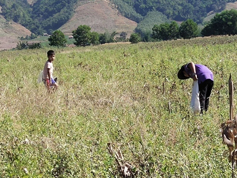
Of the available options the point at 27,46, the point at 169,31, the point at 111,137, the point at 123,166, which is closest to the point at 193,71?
the point at 111,137

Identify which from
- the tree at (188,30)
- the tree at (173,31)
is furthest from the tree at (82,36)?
the tree at (188,30)

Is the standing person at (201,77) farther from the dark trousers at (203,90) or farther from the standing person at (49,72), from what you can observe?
the standing person at (49,72)

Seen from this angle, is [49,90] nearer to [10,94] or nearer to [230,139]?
[10,94]

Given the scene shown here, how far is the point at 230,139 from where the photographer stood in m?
1.41

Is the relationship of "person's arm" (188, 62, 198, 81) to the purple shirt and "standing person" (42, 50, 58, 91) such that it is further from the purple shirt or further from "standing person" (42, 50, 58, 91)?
"standing person" (42, 50, 58, 91)

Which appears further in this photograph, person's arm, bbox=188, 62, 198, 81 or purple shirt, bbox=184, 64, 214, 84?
purple shirt, bbox=184, 64, 214, 84

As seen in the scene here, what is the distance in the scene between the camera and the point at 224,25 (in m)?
72.4

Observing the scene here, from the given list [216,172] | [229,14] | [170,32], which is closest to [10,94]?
[216,172]

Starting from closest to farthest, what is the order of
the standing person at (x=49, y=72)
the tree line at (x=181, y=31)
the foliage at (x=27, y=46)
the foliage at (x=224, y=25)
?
1. the standing person at (x=49, y=72)
2. the foliage at (x=27, y=46)
3. the foliage at (x=224, y=25)
4. the tree line at (x=181, y=31)

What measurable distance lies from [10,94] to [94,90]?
1.83 m

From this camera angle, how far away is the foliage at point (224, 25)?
235 ft

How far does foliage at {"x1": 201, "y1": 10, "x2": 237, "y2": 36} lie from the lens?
235 feet

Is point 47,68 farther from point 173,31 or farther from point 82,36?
point 173,31

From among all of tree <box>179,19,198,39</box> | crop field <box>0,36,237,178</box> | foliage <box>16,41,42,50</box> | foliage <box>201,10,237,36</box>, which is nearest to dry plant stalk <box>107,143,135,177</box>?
crop field <box>0,36,237,178</box>
